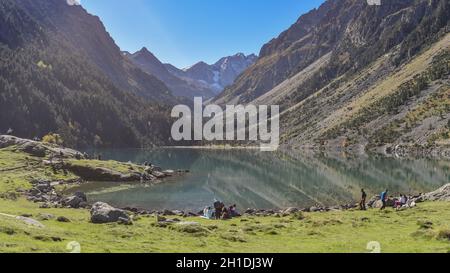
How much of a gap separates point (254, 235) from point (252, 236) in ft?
2.06

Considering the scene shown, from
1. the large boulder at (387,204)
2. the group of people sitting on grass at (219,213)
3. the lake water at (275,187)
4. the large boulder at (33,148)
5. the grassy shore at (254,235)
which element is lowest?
the lake water at (275,187)

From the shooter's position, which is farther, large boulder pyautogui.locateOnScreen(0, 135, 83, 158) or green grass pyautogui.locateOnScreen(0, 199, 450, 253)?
large boulder pyautogui.locateOnScreen(0, 135, 83, 158)

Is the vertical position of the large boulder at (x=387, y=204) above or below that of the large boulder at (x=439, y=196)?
below

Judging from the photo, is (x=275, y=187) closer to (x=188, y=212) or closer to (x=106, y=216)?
(x=188, y=212)

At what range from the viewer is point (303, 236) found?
1473 inches

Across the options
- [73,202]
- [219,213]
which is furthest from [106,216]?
[73,202]

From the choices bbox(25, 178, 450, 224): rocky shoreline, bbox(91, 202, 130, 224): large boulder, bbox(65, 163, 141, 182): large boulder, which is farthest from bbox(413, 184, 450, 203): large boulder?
bbox(65, 163, 141, 182): large boulder

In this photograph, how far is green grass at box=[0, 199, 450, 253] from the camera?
27.7 m

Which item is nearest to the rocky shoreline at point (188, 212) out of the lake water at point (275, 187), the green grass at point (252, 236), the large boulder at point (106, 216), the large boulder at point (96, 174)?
the large boulder at point (106, 216)

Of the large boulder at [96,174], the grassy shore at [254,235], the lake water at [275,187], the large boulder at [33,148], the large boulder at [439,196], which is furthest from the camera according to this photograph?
the large boulder at [33,148]

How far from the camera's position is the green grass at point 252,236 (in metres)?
27.7

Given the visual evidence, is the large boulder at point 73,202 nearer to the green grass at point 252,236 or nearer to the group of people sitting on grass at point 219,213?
the green grass at point 252,236

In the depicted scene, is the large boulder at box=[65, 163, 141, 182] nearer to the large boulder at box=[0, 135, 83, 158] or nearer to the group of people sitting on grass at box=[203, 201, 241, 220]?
the large boulder at box=[0, 135, 83, 158]
